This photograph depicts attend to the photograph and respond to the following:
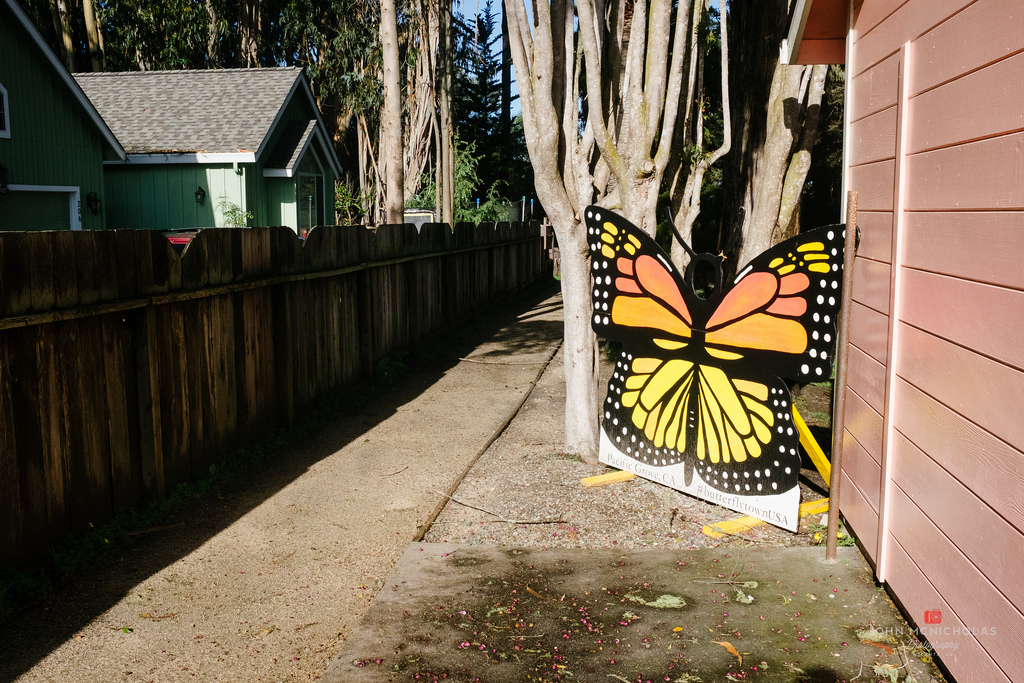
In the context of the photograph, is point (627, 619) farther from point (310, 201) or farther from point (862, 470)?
point (310, 201)

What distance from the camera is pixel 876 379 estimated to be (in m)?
4.48

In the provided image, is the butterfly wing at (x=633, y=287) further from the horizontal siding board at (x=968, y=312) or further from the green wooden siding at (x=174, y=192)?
the green wooden siding at (x=174, y=192)

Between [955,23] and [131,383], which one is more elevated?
[955,23]

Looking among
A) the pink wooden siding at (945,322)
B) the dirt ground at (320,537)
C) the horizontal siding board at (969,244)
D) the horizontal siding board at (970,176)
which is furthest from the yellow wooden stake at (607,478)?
the horizontal siding board at (970,176)

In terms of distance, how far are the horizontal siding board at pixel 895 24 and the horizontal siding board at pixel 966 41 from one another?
2 centimetres

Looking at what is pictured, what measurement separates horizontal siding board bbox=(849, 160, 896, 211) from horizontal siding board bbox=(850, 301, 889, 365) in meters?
0.54

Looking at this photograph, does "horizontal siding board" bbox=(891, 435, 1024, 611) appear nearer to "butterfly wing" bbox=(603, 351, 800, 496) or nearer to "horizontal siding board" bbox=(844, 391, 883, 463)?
"horizontal siding board" bbox=(844, 391, 883, 463)

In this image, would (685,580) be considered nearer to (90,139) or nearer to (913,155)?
(913,155)

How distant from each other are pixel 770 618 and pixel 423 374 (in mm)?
6636

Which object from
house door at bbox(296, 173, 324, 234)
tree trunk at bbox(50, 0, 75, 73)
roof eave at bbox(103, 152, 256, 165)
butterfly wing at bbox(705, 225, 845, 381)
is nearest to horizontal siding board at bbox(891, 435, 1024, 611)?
butterfly wing at bbox(705, 225, 845, 381)

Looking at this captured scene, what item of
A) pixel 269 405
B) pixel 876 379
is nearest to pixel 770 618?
pixel 876 379

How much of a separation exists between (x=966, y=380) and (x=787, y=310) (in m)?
1.68

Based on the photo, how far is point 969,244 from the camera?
10.7 ft

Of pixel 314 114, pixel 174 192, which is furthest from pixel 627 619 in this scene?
pixel 314 114
